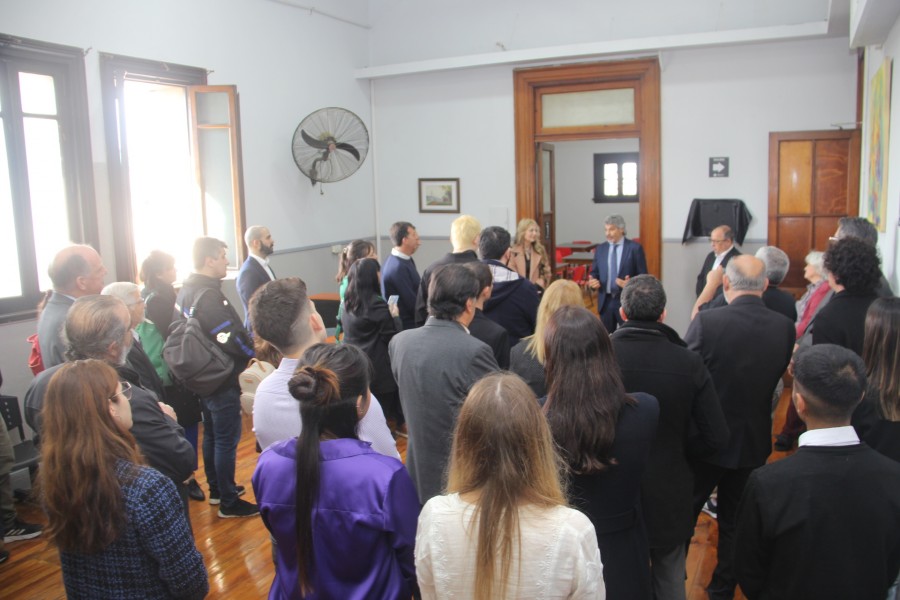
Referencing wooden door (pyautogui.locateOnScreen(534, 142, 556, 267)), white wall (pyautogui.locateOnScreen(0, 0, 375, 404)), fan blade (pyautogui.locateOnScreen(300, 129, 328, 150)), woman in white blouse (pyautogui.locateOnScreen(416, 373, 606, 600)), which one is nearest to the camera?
woman in white blouse (pyautogui.locateOnScreen(416, 373, 606, 600))

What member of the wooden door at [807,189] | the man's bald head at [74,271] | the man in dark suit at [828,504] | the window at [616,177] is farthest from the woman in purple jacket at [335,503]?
the window at [616,177]

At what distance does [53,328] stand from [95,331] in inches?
44.4

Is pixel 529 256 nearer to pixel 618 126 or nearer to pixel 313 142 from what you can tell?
pixel 618 126

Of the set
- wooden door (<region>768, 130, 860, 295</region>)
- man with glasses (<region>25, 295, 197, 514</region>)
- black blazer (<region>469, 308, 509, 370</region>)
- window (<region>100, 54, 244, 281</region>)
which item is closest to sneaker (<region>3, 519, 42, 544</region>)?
man with glasses (<region>25, 295, 197, 514</region>)

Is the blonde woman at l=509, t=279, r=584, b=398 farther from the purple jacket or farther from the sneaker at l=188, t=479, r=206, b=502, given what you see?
the sneaker at l=188, t=479, r=206, b=502

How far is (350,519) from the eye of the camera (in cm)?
169

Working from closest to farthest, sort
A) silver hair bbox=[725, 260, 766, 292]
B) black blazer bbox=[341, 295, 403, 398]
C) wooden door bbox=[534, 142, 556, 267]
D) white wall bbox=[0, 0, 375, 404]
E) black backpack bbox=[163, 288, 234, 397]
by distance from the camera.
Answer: silver hair bbox=[725, 260, 766, 292]
black backpack bbox=[163, 288, 234, 397]
black blazer bbox=[341, 295, 403, 398]
white wall bbox=[0, 0, 375, 404]
wooden door bbox=[534, 142, 556, 267]

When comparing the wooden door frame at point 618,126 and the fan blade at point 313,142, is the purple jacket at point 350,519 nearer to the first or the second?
the fan blade at point 313,142

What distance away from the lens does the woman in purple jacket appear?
169 centimetres

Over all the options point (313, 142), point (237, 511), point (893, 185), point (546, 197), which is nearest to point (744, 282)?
point (893, 185)

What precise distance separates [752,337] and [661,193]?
5.17m

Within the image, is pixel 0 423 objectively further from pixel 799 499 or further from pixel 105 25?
pixel 799 499

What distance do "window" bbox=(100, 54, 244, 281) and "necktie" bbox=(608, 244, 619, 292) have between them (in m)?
3.30

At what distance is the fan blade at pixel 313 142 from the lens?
24.7 ft
